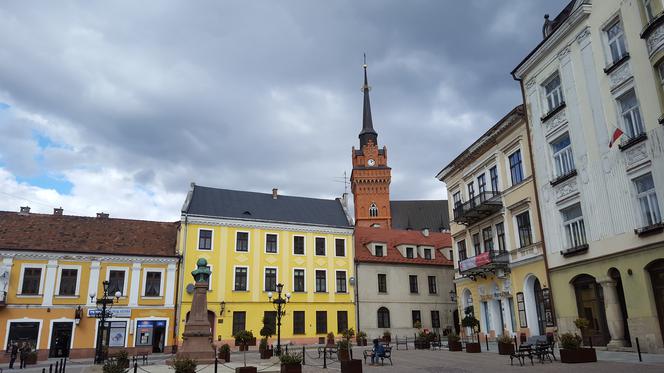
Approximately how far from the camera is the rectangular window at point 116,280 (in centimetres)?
3469

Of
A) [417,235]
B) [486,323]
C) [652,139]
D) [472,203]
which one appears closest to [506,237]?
[472,203]

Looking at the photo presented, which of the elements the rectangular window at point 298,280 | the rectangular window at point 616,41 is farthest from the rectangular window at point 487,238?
the rectangular window at point 298,280

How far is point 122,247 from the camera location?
3622 centimetres

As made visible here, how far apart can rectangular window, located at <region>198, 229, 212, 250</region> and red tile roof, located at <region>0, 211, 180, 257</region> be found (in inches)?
82.0

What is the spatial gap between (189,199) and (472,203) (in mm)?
22576

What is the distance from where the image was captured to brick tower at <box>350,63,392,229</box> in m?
73.0

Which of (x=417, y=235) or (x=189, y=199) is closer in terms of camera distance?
(x=189, y=199)

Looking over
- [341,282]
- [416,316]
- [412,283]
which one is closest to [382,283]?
[412,283]

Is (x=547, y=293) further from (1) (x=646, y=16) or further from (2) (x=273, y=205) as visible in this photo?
(2) (x=273, y=205)

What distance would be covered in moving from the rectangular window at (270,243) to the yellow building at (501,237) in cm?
1522

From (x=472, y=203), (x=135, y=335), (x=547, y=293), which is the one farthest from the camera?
(x=135, y=335)

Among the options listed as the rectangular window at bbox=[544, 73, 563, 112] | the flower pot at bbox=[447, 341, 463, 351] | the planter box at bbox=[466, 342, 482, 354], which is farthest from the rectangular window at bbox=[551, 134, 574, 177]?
the flower pot at bbox=[447, 341, 463, 351]

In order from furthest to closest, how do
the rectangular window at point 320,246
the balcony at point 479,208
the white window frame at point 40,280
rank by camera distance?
the rectangular window at point 320,246
the white window frame at point 40,280
the balcony at point 479,208

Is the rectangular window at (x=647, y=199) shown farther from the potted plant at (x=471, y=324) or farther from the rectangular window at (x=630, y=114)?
the potted plant at (x=471, y=324)
